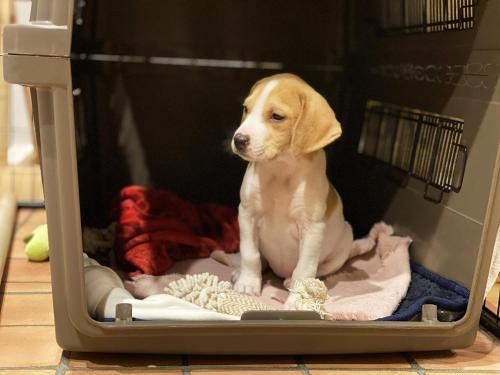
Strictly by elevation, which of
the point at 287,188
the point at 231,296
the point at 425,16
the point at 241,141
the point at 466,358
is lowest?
the point at 466,358

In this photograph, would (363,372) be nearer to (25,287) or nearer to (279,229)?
(279,229)

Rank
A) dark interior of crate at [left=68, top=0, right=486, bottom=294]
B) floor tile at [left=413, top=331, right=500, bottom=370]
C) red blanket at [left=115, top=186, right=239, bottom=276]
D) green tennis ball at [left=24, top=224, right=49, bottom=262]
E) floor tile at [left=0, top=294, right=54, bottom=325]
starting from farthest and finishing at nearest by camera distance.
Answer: dark interior of crate at [left=68, top=0, right=486, bottom=294] < green tennis ball at [left=24, top=224, right=49, bottom=262] < red blanket at [left=115, top=186, right=239, bottom=276] < floor tile at [left=0, top=294, right=54, bottom=325] < floor tile at [left=413, top=331, right=500, bottom=370]

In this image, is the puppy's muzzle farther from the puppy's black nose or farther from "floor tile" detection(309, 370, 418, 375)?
"floor tile" detection(309, 370, 418, 375)

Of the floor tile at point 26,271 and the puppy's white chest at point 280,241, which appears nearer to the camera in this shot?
the puppy's white chest at point 280,241

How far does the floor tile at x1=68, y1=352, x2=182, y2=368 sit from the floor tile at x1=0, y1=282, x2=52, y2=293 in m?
0.39

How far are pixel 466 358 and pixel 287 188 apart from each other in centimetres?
52

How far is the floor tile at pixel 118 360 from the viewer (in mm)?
1199

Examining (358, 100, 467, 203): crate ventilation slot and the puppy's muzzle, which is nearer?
the puppy's muzzle

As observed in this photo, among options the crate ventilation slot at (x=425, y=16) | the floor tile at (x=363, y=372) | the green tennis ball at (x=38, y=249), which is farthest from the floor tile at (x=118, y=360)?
the crate ventilation slot at (x=425, y=16)

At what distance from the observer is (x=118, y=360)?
1.22m

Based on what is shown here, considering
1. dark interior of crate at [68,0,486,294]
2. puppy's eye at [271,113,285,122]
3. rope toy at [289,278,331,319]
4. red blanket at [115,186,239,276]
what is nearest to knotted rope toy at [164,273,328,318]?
rope toy at [289,278,331,319]

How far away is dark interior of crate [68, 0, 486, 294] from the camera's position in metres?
2.06

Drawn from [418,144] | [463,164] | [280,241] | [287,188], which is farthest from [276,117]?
[418,144]

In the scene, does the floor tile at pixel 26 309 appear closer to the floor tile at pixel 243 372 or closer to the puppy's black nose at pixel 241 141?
the floor tile at pixel 243 372
